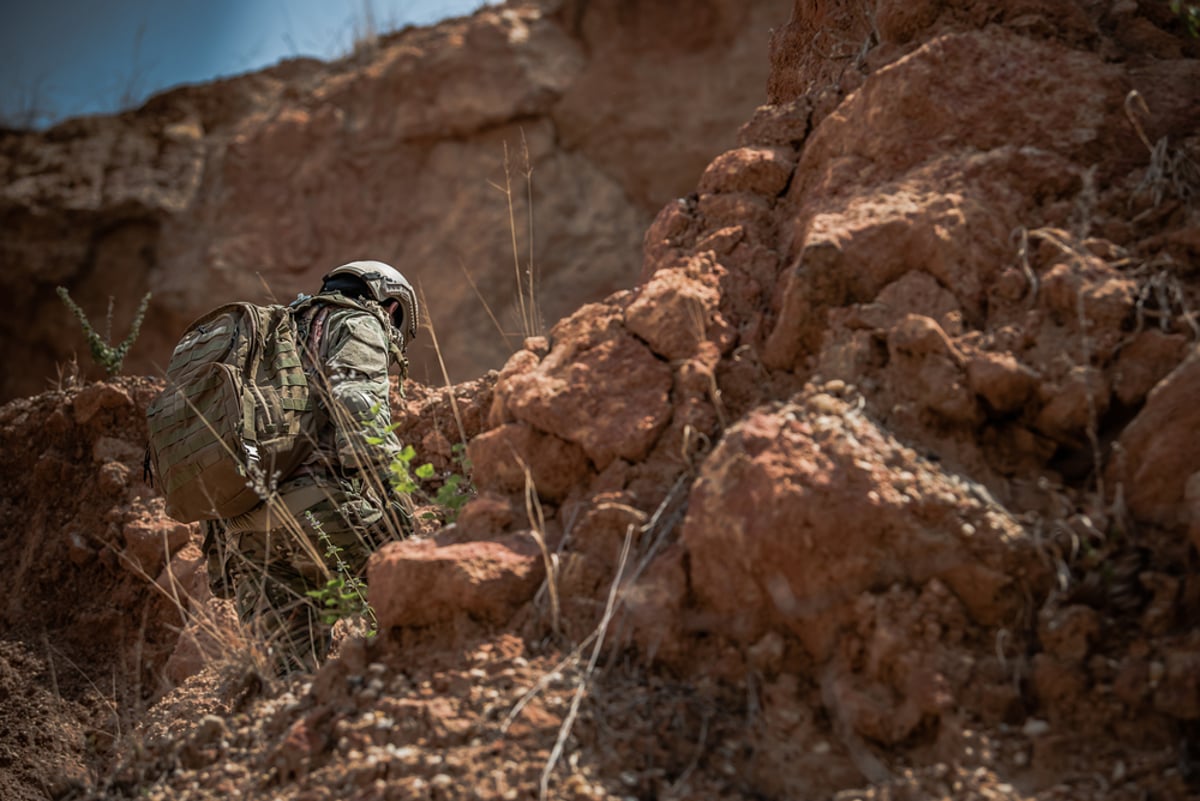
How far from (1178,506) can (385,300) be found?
9.32 feet

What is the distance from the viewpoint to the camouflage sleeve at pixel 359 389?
3.26 m

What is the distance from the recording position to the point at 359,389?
3.42 m

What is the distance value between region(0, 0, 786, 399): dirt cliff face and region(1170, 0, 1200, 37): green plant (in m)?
7.92

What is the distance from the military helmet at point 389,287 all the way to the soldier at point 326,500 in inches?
6.6

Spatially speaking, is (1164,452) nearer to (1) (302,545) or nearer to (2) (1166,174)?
(2) (1166,174)

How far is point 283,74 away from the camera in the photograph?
493 inches

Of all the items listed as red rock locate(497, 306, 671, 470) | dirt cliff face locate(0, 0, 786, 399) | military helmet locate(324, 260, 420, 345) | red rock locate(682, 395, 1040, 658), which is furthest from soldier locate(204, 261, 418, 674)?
dirt cliff face locate(0, 0, 786, 399)

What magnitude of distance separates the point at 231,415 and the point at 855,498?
203cm

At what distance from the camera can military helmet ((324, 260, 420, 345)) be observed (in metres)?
3.98

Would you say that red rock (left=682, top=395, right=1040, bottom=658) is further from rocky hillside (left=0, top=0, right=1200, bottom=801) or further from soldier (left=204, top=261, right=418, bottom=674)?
soldier (left=204, top=261, right=418, bottom=674)

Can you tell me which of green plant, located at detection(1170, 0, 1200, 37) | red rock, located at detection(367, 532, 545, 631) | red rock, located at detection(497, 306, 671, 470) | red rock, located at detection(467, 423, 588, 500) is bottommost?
red rock, located at detection(367, 532, 545, 631)

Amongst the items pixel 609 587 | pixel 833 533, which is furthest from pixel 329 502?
pixel 833 533

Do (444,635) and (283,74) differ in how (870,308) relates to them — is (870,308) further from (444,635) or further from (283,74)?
(283,74)

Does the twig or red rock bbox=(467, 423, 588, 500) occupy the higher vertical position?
red rock bbox=(467, 423, 588, 500)
